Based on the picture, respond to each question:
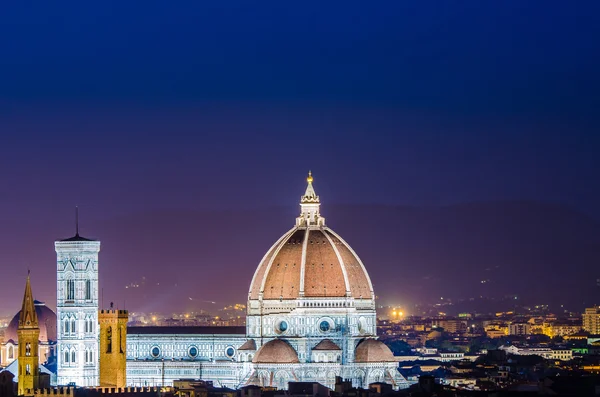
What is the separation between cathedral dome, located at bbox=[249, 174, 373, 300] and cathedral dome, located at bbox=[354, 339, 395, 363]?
3.18 m

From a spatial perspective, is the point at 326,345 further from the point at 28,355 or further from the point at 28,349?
the point at 28,355

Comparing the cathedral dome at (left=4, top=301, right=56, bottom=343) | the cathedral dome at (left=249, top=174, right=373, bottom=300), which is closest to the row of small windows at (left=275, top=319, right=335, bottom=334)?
the cathedral dome at (left=249, top=174, right=373, bottom=300)

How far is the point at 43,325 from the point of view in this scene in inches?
6284

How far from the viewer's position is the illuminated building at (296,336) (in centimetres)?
13425

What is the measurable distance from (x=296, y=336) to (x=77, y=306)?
1247cm

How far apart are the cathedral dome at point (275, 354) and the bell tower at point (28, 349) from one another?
1446cm

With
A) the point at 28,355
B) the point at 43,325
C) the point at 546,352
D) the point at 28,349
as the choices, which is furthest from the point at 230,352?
the point at 546,352

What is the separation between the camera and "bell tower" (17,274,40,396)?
12062cm

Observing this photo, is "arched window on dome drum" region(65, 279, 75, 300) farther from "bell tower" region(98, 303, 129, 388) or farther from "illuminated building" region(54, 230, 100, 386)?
"bell tower" region(98, 303, 129, 388)

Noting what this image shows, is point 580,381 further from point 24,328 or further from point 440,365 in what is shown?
point 440,365

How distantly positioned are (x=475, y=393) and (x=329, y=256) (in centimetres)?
3527

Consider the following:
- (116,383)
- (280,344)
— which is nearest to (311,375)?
(280,344)

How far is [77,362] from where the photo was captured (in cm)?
13150

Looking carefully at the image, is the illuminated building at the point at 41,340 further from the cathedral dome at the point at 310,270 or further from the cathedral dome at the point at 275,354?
the cathedral dome at the point at 275,354
